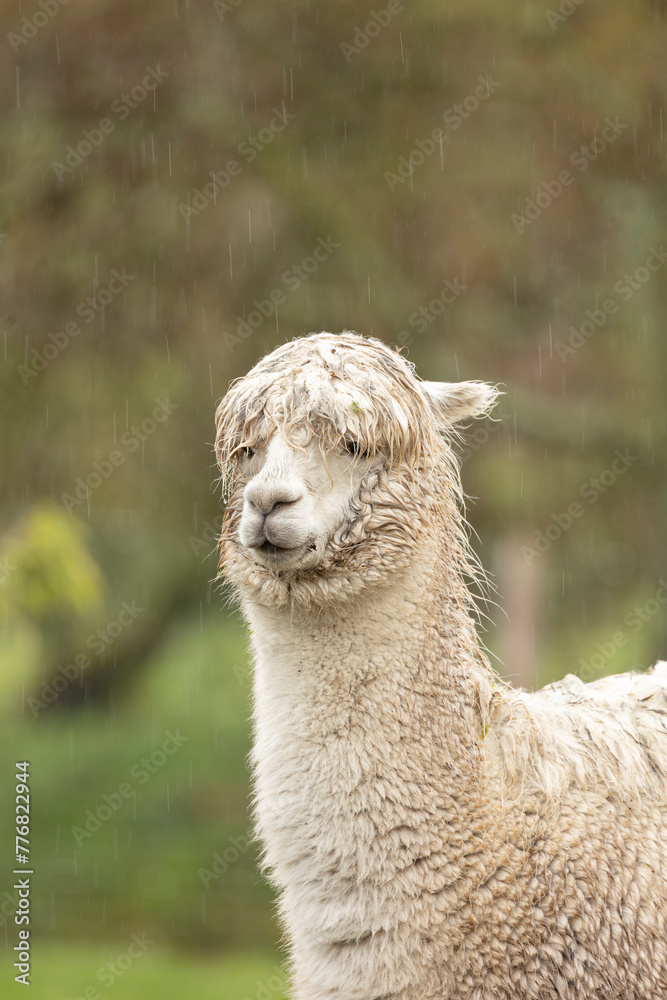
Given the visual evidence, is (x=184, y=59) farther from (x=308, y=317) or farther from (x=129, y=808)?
(x=129, y=808)

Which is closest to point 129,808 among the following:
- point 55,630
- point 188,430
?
point 55,630

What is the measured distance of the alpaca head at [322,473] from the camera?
295 centimetres

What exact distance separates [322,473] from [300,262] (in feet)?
15.0

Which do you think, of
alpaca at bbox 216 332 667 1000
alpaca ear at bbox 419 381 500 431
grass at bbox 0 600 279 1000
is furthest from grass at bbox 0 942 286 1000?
alpaca ear at bbox 419 381 500 431

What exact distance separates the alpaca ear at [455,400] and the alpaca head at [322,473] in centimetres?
22

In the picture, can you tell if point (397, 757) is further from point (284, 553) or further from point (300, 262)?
point (300, 262)

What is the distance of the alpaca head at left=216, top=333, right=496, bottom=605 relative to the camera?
295 centimetres

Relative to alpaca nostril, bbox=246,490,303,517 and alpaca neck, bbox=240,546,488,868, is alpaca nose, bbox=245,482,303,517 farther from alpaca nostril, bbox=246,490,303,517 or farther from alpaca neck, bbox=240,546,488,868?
alpaca neck, bbox=240,546,488,868

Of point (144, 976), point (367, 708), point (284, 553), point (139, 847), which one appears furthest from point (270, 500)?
point (139, 847)

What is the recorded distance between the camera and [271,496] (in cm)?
290

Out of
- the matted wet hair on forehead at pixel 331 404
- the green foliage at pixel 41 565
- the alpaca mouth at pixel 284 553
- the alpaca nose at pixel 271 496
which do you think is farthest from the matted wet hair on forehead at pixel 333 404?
the green foliage at pixel 41 565

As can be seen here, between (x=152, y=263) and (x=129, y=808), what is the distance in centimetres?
586

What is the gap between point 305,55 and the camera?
727 cm

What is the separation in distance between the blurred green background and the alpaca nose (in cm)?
321
